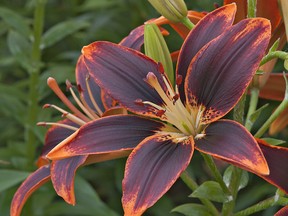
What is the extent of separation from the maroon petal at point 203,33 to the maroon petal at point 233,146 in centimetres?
10

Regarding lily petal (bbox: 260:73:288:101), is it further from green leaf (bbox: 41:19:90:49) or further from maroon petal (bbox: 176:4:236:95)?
green leaf (bbox: 41:19:90:49)

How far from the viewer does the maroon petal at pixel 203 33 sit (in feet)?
3.23

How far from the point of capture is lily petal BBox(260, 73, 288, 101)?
1.17 meters

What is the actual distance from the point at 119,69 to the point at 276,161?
26 centimetres

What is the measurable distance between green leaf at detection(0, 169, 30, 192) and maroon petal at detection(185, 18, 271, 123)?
0.57 m

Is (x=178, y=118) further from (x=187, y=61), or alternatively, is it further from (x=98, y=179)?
(x=98, y=179)

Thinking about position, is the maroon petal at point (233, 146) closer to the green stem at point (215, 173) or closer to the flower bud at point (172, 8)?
the green stem at point (215, 173)

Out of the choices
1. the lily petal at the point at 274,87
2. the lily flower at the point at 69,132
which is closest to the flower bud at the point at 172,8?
the lily flower at the point at 69,132

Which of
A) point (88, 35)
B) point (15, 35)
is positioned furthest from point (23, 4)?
→ point (15, 35)

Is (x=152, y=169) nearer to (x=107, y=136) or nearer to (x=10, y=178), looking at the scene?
(x=107, y=136)

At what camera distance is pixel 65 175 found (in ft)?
3.29

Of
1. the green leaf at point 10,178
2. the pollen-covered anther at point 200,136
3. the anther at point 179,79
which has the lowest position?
the green leaf at point 10,178

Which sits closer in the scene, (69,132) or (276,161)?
(276,161)

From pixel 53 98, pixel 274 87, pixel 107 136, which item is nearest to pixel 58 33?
pixel 53 98
